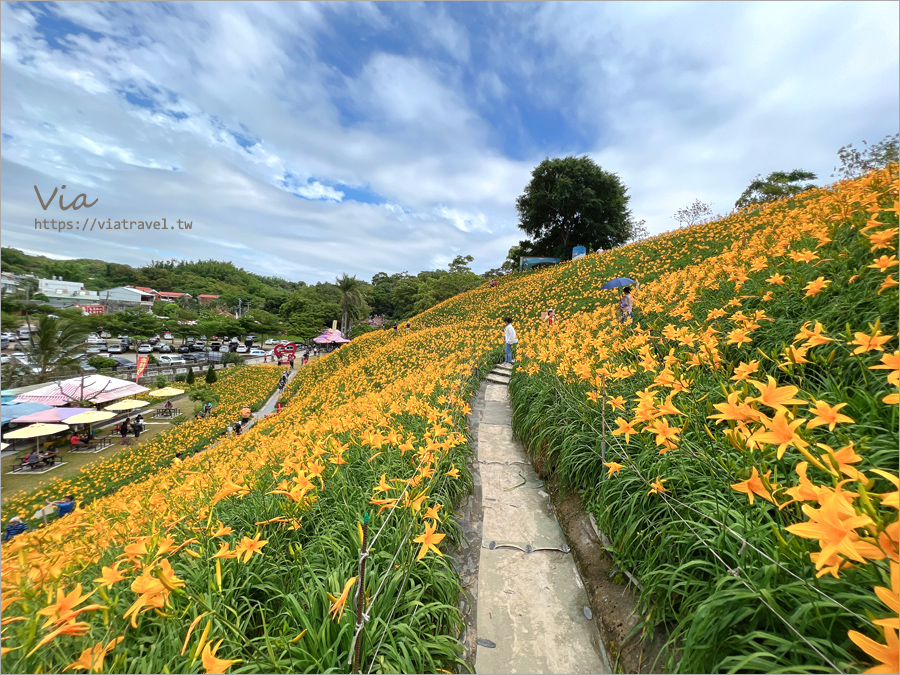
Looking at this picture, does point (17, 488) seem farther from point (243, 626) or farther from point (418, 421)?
point (243, 626)

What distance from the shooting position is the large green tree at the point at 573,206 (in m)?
22.5

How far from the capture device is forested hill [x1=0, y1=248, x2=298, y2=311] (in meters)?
42.7

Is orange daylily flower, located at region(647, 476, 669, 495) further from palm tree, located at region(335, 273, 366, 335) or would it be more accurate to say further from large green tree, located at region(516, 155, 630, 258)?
palm tree, located at region(335, 273, 366, 335)

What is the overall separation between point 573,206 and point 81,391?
2724cm

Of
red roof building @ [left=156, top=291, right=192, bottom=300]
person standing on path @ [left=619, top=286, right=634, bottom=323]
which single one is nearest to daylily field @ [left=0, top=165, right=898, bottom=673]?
person standing on path @ [left=619, top=286, right=634, bottom=323]

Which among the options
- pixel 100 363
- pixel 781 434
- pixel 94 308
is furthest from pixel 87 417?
pixel 94 308

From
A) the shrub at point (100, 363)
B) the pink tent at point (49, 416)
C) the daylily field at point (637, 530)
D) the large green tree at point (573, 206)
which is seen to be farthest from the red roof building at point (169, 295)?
the daylily field at point (637, 530)

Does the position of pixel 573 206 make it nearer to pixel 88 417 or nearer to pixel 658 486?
pixel 658 486

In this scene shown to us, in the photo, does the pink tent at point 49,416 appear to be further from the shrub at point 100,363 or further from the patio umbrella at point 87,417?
the shrub at point 100,363

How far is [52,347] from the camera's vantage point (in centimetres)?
1641

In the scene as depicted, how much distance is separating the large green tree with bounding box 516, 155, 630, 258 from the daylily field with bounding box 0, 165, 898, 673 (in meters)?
21.3

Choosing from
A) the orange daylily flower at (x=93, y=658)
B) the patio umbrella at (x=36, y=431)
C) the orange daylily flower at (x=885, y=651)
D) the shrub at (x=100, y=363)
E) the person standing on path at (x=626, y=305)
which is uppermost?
the person standing on path at (x=626, y=305)

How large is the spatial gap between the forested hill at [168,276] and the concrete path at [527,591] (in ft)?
171

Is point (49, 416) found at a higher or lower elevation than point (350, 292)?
lower
